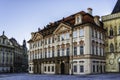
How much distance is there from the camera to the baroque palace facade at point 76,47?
48375mm

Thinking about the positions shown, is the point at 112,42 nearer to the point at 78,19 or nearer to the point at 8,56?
the point at 78,19

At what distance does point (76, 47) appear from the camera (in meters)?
50.8

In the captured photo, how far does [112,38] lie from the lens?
5366cm

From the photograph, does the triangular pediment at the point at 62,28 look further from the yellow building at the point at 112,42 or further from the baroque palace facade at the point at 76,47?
the yellow building at the point at 112,42

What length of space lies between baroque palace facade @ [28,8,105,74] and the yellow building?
142 centimetres

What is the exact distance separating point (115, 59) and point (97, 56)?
17.9ft

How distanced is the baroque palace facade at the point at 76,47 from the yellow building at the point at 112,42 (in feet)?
4.66

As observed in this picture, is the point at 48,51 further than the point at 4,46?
No

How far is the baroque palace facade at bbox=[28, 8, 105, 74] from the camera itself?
48.4m

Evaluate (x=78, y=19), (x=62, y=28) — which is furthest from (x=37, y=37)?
(x=78, y=19)

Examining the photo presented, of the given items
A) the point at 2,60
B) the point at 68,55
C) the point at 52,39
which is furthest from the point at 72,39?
the point at 2,60

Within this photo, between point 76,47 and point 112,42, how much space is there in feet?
30.7

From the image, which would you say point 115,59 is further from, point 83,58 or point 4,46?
point 4,46

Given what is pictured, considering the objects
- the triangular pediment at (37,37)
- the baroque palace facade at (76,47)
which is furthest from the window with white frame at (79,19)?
the triangular pediment at (37,37)
